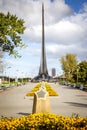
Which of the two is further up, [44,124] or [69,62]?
[69,62]

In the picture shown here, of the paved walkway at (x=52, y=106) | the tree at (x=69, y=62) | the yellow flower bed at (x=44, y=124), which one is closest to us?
the yellow flower bed at (x=44, y=124)

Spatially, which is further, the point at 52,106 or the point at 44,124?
the point at 52,106

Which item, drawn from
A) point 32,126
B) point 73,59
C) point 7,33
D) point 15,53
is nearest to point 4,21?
point 7,33

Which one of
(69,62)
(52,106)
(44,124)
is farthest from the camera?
(69,62)

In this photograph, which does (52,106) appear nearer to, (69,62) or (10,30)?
(10,30)

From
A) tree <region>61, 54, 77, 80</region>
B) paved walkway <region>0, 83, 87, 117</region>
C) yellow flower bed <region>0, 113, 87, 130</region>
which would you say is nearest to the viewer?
yellow flower bed <region>0, 113, 87, 130</region>

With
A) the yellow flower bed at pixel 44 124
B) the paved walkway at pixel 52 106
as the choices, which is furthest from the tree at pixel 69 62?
the yellow flower bed at pixel 44 124

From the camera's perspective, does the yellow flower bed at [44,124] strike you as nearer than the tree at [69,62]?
Yes

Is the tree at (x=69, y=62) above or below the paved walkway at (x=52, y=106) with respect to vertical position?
above

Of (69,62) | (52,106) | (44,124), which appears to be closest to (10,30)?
(52,106)

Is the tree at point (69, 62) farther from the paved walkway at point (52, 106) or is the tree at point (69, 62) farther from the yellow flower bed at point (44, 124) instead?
the yellow flower bed at point (44, 124)

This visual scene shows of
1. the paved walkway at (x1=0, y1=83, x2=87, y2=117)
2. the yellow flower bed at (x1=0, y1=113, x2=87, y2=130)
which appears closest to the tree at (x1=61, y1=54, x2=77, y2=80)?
the paved walkway at (x1=0, y1=83, x2=87, y2=117)

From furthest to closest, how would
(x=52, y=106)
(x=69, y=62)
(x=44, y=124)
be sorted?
(x=69, y=62) → (x=52, y=106) → (x=44, y=124)

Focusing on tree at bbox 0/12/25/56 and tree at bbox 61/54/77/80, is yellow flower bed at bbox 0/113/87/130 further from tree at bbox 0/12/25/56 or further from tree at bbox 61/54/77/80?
tree at bbox 61/54/77/80
